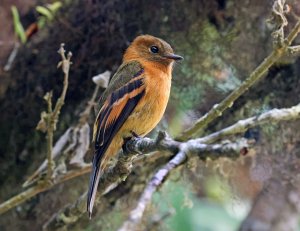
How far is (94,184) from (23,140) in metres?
1.42

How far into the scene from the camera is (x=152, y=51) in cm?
313

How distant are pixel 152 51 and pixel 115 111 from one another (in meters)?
0.52

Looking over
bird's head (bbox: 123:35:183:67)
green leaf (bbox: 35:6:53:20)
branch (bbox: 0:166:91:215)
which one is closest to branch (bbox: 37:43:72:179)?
branch (bbox: 0:166:91:215)

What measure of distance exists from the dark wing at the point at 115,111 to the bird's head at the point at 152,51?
0.65 ft

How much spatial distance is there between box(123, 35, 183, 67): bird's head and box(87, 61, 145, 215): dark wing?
0.65 ft

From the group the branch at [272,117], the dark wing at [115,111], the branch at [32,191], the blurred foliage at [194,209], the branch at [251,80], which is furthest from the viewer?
the blurred foliage at [194,209]

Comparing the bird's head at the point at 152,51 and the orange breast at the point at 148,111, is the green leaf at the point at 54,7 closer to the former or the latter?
the bird's head at the point at 152,51

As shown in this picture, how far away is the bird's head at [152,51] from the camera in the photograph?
3078 mm

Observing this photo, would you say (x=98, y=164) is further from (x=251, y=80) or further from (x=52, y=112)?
(x=251, y=80)

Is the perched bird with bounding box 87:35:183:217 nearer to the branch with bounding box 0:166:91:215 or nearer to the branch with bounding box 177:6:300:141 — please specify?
the branch with bounding box 177:6:300:141

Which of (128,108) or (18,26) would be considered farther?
(18,26)

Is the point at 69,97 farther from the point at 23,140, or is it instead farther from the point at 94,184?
the point at 94,184

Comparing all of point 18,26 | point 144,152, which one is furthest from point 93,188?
point 18,26

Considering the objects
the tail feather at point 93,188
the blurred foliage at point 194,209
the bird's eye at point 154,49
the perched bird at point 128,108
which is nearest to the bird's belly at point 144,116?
the perched bird at point 128,108
